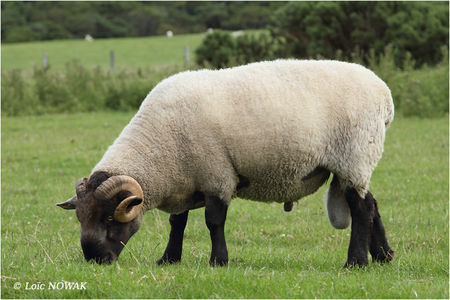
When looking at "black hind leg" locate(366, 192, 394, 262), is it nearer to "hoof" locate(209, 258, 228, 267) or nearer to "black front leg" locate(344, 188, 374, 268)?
"black front leg" locate(344, 188, 374, 268)

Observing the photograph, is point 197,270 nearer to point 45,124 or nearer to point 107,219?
point 107,219

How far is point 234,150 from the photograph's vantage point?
651 cm

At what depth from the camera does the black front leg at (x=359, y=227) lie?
6883 millimetres

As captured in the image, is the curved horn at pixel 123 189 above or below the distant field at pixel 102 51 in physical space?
above

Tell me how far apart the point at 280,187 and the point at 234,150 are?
698mm

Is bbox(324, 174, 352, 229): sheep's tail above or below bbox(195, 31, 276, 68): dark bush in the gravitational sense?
above

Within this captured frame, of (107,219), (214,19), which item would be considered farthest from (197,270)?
(214,19)

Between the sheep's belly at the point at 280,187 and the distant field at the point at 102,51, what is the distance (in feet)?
126

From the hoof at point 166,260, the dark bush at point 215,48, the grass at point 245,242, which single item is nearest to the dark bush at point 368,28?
the dark bush at point 215,48

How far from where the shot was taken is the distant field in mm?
47719

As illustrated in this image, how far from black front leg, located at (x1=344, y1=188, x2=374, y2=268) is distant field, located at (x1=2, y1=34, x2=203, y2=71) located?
127 feet

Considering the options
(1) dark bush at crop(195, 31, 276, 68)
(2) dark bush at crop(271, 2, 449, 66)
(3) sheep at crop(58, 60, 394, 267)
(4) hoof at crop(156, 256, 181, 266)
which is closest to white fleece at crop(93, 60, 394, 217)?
(3) sheep at crop(58, 60, 394, 267)

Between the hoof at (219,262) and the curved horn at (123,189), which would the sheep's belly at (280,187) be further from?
the curved horn at (123,189)

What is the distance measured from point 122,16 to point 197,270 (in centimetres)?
6549
